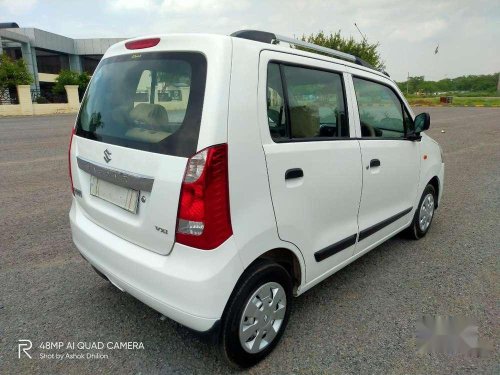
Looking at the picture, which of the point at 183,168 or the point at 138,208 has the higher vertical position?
the point at 183,168

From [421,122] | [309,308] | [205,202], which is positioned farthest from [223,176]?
[421,122]

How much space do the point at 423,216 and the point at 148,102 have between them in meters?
3.29

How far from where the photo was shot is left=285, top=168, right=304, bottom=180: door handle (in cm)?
216

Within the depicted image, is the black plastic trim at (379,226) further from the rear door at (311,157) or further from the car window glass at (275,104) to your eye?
the car window glass at (275,104)

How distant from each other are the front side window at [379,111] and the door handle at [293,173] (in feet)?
2.97

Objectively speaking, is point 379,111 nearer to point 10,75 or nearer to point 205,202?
point 205,202

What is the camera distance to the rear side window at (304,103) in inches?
85.5

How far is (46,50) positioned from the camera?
45188 millimetres

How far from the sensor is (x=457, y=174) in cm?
766

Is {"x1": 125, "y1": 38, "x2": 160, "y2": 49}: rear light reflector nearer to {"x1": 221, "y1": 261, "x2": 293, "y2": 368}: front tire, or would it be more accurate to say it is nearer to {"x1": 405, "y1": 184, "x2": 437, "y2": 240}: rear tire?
{"x1": 221, "y1": 261, "x2": 293, "y2": 368}: front tire

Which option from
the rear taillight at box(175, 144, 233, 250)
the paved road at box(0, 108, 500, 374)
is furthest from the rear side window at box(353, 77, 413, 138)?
→ the rear taillight at box(175, 144, 233, 250)

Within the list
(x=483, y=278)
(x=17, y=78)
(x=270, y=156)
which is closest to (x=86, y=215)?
(x=270, y=156)

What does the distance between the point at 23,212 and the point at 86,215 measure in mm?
2953

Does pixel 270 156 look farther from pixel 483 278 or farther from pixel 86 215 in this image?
pixel 483 278
